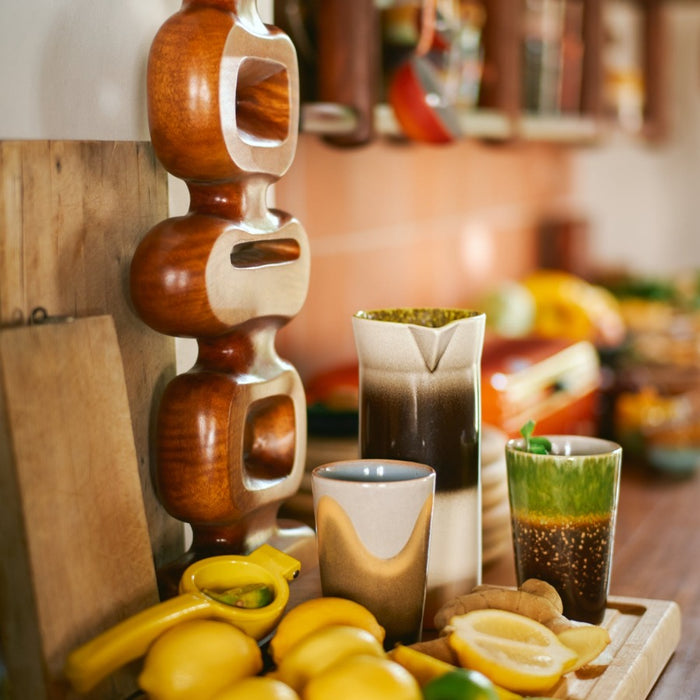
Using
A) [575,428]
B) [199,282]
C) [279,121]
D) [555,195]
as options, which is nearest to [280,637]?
[199,282]

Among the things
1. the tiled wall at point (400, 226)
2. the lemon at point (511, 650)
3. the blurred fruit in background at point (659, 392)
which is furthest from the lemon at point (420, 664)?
the blurred fruit in background at point (659, 392)

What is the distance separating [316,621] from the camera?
732 mm

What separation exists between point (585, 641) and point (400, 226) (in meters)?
1.49

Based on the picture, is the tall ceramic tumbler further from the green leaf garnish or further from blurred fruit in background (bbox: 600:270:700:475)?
blurred fruit in background (bbox: 600:270:700:475)

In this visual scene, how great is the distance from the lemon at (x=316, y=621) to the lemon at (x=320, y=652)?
37 millimetres

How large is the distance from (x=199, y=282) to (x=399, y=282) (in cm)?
142

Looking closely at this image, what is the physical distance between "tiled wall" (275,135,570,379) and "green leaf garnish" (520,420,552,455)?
0.85 meters

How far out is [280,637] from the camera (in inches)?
28.9

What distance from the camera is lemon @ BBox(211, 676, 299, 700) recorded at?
24.6 inches

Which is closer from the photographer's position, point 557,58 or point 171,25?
point 171,25

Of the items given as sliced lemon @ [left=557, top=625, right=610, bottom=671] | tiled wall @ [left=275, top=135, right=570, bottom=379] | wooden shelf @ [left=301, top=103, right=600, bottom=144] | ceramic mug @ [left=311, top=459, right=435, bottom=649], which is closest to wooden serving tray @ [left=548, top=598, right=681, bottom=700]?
sliced lemon @ [left=557, top=625, right=610, bottom=671]

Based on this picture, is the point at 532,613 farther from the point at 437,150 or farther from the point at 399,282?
the point at 437,150

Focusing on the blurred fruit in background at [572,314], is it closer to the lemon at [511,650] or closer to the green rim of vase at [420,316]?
the green rim of vase at [420,316]

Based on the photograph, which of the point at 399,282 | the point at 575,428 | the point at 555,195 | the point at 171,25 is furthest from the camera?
the point at 555,195
